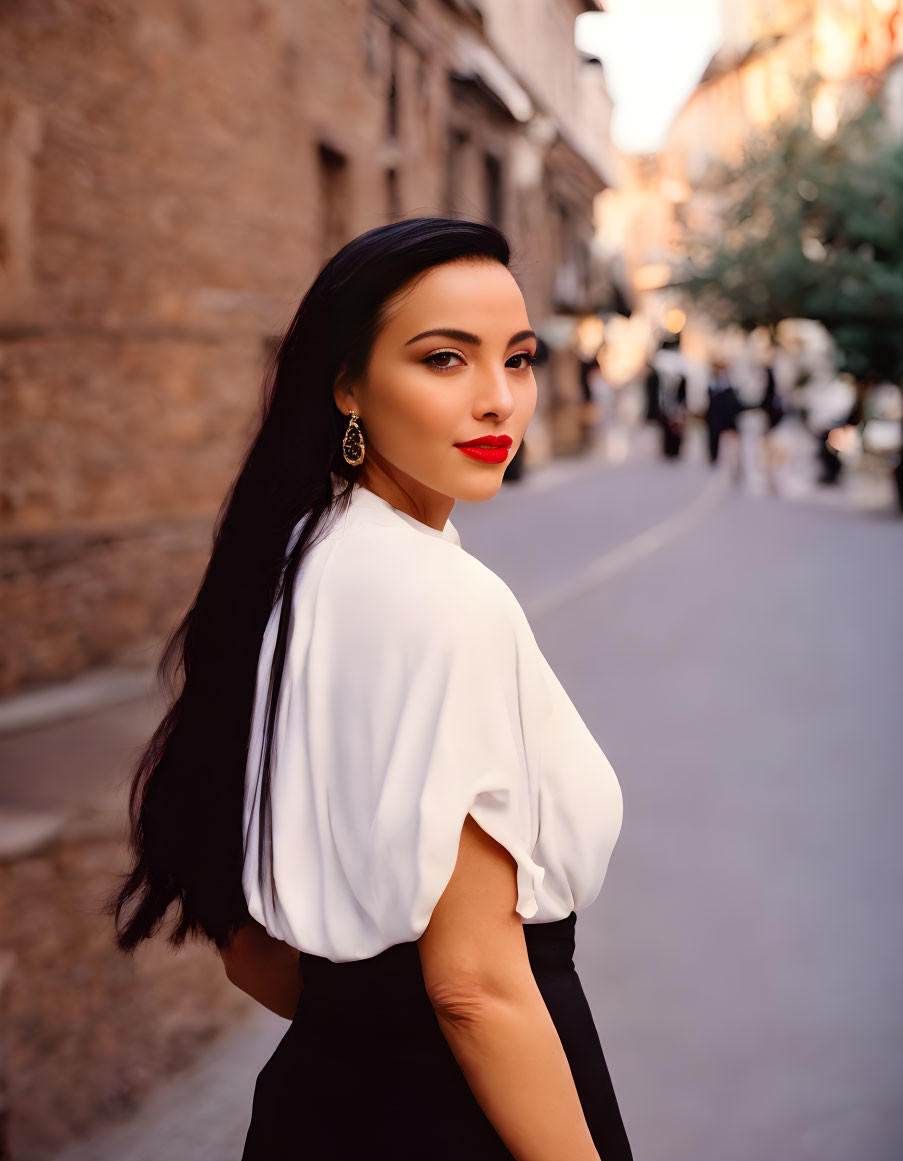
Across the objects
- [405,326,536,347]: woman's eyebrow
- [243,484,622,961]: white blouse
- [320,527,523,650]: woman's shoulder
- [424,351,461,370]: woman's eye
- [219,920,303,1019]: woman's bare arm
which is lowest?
[219,920,303,1019]: woman's bare arm

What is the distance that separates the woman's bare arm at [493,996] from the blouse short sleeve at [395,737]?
0.7 inches

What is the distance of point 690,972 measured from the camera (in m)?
3.46

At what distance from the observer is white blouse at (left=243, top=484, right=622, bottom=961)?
3.10 feet

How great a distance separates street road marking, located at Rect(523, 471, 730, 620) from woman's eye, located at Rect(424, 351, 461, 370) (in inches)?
183

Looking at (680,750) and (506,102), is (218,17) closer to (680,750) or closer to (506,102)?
(506,102)

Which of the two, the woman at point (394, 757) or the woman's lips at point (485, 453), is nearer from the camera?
the woman at point (394, 757)

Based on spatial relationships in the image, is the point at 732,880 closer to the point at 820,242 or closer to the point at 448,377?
the point at 448,377

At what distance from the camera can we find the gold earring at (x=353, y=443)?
3.63 feet

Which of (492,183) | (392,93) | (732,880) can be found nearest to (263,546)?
(732,880)

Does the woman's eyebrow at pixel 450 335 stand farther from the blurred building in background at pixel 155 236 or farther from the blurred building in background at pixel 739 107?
the blurred building in background at pixel 739 107

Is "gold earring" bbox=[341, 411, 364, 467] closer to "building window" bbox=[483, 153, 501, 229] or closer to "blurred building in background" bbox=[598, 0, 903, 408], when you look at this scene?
"blurred building in background" bbox=[598, 0, 903, 408]

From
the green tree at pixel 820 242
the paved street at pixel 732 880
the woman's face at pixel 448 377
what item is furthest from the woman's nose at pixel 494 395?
the green tree at pixel 820 242

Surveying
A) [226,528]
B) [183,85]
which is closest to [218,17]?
[183,85]

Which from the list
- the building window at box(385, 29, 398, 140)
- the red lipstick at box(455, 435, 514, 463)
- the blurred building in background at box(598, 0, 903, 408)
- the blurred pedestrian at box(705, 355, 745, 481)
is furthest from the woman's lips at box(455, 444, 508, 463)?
the blurred pedestrian at box(705, 355, 745, 481)
